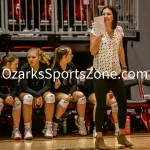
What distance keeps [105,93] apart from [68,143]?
1.14 metres

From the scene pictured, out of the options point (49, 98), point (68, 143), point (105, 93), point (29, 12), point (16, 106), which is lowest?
point (68, 143)

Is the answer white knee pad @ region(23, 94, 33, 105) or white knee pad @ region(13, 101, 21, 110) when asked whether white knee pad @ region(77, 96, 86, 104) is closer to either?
white knee pad @ region(23, 94, 33, 105)

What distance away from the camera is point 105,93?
501cm

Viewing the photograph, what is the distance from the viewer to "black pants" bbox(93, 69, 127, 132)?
4.99 metres

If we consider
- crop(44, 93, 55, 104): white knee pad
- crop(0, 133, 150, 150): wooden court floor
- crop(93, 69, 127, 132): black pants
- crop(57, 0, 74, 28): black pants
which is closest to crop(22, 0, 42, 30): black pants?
crop(57, 0, 74, 28): black pants

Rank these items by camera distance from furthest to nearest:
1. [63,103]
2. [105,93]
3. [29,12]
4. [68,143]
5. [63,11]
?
1. [63,11]
2. [29,12]
3. [63,103]
4. [68,143]
5. [105,93]

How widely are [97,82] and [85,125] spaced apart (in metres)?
1.92

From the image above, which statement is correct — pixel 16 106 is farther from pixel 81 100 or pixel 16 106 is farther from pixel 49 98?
pixel 81 100

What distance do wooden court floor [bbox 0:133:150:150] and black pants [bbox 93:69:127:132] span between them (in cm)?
39

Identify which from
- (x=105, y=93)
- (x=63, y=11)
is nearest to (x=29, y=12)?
(x=63, y=11)

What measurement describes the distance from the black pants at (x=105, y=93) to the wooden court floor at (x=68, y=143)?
15.4 inches

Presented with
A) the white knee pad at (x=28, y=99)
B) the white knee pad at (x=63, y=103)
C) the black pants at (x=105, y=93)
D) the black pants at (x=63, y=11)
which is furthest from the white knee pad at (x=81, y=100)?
the black pants at (x=63, y=11)

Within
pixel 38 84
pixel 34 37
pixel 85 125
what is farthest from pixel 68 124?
pixel 34 37

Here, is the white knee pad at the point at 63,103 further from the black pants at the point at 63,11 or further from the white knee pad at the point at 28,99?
the black pants at the point at 63,11
